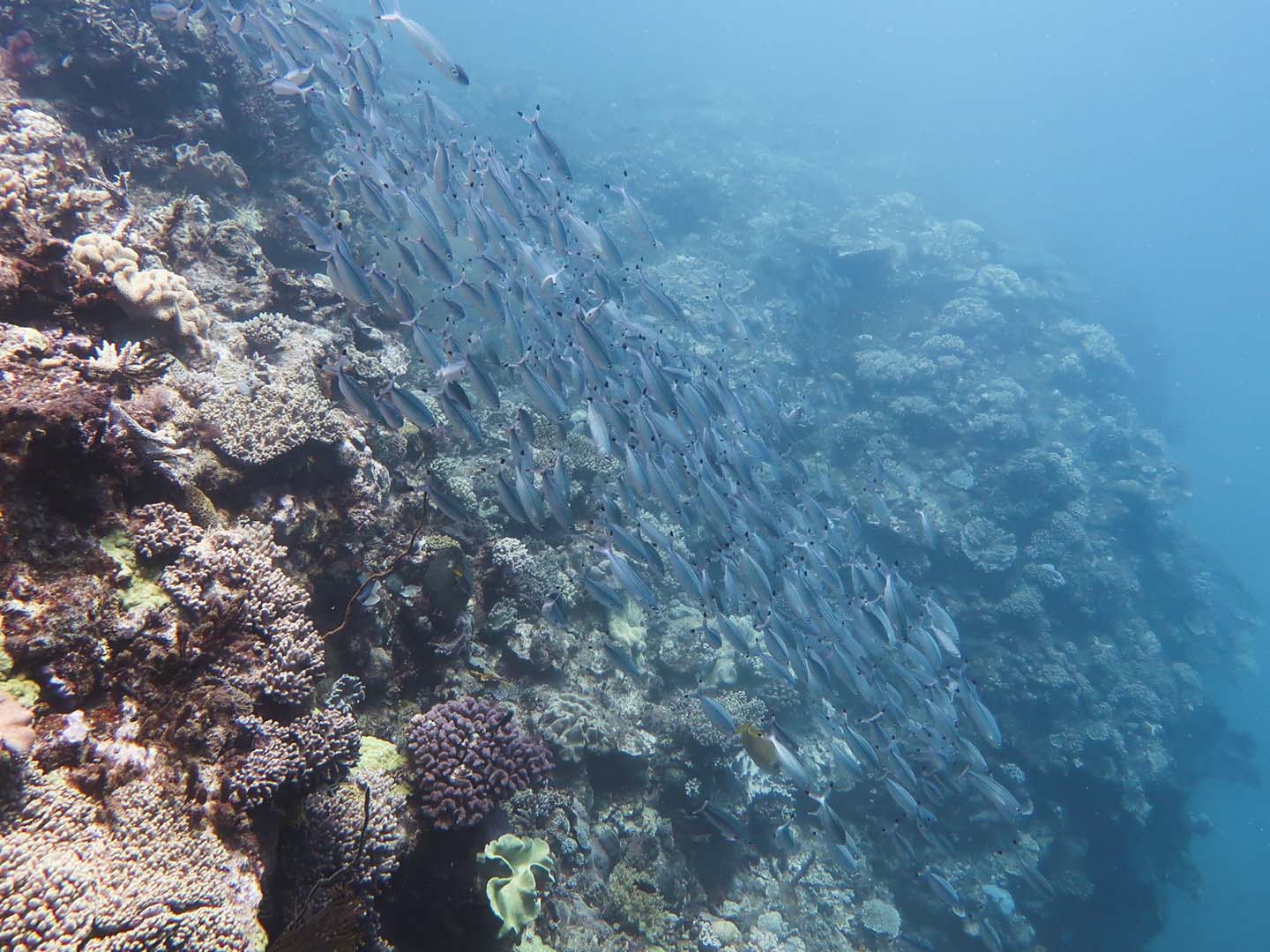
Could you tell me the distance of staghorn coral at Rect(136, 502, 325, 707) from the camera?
2891mm

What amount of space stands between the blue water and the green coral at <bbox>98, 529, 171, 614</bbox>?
2846 centimetres

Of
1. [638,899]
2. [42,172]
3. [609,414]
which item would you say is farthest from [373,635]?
[42,172]

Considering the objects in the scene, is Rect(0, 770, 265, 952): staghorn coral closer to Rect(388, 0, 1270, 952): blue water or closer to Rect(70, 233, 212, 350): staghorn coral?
Rect(70, 233, 212, 350): staghorn coral

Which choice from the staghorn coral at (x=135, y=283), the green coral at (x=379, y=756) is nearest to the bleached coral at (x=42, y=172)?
the staghorn coral at (x=135, y=283)

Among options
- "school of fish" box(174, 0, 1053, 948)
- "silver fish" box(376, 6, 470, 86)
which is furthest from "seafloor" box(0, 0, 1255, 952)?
"silver fish" box(376, 6, 470, 86)

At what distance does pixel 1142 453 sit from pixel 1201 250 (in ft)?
243

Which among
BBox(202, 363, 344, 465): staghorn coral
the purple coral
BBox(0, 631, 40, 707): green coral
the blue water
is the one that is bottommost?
the purple coral

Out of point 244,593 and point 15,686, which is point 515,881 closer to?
point 244,593

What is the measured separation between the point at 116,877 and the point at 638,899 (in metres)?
5.49

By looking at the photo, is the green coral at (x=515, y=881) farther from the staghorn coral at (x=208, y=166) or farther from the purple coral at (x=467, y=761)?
the staghorn coral at (x=208, y=166)

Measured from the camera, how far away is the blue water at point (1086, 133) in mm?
32938

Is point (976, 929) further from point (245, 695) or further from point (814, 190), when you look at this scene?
point (814, 190)

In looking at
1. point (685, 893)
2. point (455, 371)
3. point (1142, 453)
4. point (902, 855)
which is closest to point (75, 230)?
point (455, 371)

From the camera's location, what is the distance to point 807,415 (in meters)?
15.6
